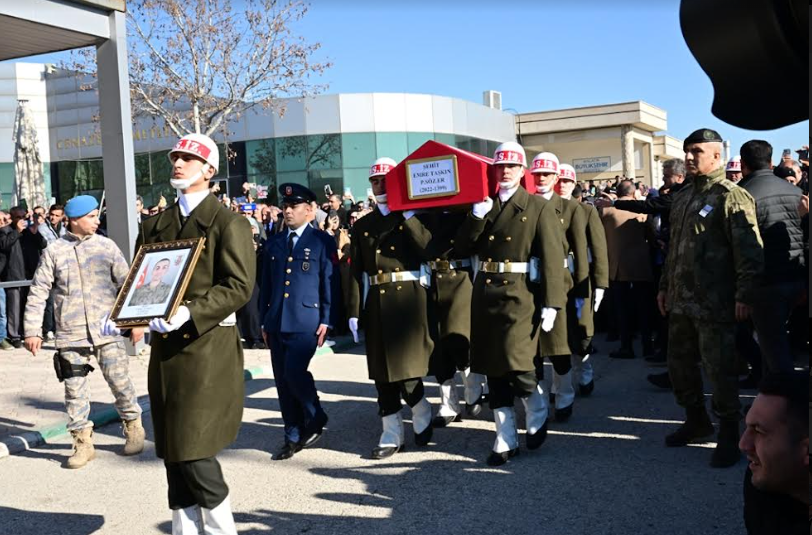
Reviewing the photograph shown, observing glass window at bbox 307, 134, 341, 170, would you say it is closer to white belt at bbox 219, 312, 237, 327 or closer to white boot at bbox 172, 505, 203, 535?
white belt at bbox 219, 312, 237, 327

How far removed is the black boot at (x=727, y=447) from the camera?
5.46 m

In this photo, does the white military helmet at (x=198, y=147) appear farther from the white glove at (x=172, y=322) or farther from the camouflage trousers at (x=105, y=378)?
the camouflage trousers at (x=105, y=378)

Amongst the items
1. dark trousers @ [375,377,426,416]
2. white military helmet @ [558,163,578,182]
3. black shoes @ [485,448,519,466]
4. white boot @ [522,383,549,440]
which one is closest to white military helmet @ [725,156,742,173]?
white military helmet @ [558,163,578,182]

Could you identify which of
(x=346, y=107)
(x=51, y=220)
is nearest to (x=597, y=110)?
(x=346, y=107)

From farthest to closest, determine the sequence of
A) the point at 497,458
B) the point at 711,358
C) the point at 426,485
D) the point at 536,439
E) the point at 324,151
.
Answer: the point at 324,151 < the point at 536,439 < the point at 497,458 < the point at 711,358 < the point at 426,485

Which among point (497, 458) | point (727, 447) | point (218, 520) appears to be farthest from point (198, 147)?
point (727, 447)

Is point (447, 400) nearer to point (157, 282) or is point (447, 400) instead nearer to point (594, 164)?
point (157, 282)

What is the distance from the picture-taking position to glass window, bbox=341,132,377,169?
1372 inches

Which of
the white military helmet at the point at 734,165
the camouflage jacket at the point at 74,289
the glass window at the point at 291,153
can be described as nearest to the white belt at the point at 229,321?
the camouflage jacket at the point at 74,289

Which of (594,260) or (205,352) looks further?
(594,260)

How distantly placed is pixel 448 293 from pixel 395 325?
0.71 m

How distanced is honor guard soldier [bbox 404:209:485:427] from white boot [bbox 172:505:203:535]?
2758 millimetres

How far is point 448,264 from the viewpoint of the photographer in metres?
6.84

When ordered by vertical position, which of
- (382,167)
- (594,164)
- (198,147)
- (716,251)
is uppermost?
(594,164)
